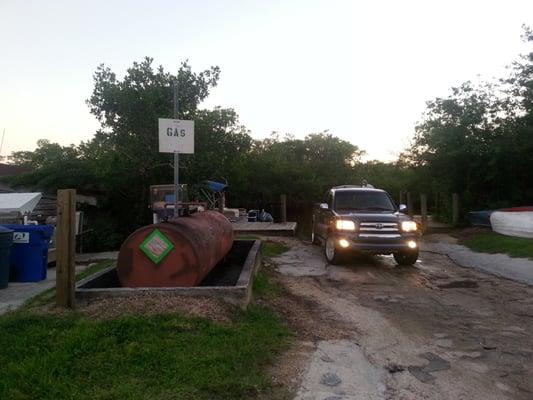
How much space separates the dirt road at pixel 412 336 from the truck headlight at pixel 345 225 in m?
1.00

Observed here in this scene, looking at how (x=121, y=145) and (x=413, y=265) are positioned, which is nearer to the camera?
(x=413, y=265)

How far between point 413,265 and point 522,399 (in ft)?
26.6

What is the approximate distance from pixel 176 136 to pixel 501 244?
11.1m

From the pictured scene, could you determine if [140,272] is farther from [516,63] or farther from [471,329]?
[516,63]

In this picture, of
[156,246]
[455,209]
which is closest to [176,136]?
[156,246]

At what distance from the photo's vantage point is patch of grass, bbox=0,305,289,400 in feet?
14.0

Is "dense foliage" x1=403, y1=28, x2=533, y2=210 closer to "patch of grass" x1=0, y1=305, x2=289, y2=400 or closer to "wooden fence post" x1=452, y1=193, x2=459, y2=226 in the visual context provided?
"wooden fence post" x1=452, y1=193, x2=459, y2=226

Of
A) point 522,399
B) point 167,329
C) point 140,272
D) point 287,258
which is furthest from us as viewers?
point 287,258

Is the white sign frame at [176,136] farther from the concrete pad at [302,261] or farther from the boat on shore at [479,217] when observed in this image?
the boat on shore at [479,217]

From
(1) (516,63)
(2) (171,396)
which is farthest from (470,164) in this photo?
(2) (171,396)

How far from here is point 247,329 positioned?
235 inches

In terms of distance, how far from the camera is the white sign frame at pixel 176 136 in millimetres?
8742

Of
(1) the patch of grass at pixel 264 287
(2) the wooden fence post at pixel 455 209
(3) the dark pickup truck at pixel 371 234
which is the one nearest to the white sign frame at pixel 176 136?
(1) the patch of grass at pixel 264 287

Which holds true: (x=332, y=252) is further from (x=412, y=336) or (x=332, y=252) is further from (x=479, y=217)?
(x=479, y=217)
